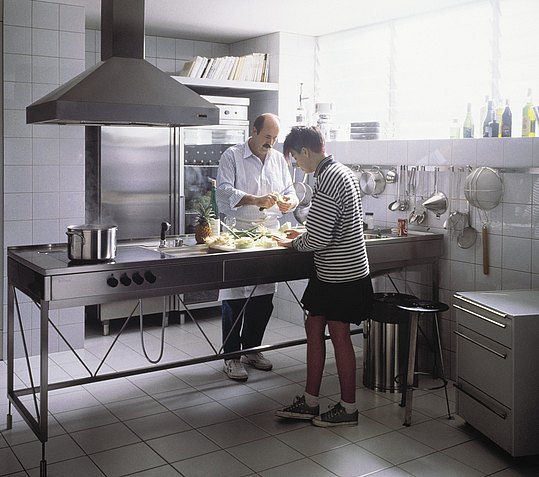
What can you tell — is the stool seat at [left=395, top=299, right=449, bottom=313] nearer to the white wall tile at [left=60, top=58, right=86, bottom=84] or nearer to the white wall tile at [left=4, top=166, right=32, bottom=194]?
the white wall tile at [left=4, top=166, right=32, bottom=194]

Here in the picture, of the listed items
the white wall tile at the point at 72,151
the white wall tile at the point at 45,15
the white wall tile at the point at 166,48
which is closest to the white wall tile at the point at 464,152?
the white wall tile at the point at 72,151

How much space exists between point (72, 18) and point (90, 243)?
235cm

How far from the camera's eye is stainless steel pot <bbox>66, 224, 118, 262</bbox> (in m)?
3.40

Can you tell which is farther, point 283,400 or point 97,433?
point 283,400

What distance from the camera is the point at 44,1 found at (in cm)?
493

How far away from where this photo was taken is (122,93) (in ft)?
11.4

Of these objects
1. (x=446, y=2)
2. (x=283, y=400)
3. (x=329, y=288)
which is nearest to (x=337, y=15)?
(x=446, y=2)

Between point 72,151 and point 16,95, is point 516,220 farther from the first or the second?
point 16,95

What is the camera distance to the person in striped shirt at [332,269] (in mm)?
3594

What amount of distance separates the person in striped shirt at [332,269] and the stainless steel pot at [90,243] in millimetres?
1003

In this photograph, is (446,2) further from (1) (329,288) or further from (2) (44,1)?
(2) (44,1)

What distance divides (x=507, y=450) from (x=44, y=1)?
4.08 metres

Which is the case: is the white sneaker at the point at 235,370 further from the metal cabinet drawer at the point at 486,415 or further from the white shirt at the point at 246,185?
the metal cabinet drawer at the point at 486,415

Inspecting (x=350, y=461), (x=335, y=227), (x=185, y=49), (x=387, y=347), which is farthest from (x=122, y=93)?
(x=185, y=49)
